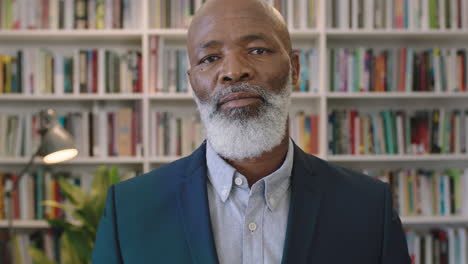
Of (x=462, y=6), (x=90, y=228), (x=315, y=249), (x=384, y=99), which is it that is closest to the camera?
(x=315, y=249)

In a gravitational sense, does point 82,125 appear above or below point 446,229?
above

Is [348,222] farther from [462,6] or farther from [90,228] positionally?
[462,6]

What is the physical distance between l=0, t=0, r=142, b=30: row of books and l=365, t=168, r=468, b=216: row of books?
1863mm

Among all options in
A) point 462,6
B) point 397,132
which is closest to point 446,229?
point 397,132

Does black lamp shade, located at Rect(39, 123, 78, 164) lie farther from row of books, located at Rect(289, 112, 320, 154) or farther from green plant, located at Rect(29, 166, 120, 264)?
row of books, located at Rect(289, 112, 320, 154)

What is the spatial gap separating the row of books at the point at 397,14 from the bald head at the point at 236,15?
180 centimetres

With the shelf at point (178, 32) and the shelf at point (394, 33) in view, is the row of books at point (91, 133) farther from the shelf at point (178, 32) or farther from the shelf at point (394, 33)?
the shelf at point (394, 33)

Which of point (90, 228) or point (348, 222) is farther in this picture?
point (90, 228)

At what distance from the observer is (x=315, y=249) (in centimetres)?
88

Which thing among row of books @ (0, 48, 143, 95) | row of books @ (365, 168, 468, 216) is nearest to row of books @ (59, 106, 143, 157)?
row of books @ (0, 48, 143, 95)

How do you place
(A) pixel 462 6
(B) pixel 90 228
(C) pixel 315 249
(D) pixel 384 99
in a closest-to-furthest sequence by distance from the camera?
(C) pixel 315 249 → (B) pixel 90 228 → (A) pixel 462 6 → (D) pixel 384 99

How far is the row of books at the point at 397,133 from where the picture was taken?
8.84 feet

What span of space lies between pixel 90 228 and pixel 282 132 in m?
1.49

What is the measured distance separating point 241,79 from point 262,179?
0.66ft
